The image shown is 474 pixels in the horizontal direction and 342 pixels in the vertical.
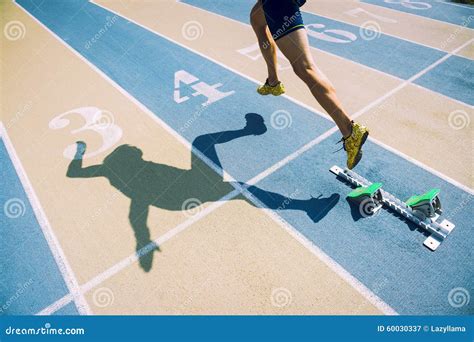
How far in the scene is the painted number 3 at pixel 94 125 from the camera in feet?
16.7

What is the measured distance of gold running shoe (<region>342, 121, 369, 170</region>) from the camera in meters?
3.77

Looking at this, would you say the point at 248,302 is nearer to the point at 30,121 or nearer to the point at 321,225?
the point at 321,225

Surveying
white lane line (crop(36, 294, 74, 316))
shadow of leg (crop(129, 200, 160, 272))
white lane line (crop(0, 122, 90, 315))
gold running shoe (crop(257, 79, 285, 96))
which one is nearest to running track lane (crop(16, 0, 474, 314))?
gold running shoe (crop(257, 79, 285, 96))

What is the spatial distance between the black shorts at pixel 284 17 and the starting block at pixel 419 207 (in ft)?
6.63

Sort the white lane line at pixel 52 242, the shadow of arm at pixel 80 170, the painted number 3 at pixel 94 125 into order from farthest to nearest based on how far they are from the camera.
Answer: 1. the painted number 3 at pixel 94 125
2. the shadow of arm at pixel 80 170
3. the white lane line at pixel 52 242

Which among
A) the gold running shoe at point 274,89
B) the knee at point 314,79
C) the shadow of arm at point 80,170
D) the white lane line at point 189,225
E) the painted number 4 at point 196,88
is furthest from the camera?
the painted number 4 at point 196,88

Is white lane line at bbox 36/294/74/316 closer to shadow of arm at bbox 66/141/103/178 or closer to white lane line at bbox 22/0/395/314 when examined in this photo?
white lane line at bbox 22/0/395/314

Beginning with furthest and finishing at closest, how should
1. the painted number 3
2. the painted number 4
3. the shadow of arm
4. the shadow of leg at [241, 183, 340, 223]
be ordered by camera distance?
the painted number 4 < the painted number 3 < the shadow of arm < the shadow of leg at [241, 183, 340, 223]

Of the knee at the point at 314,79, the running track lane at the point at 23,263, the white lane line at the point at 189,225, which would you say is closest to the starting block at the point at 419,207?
the white lane line at the point at 189,225

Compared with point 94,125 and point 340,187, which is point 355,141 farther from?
point 94,125

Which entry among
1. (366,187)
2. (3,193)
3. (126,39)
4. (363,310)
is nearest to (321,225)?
(366,187)

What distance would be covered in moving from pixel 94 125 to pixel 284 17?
3.56m

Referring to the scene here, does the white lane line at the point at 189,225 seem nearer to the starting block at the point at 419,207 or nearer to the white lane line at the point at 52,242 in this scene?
the white lane line at the point at 52,242

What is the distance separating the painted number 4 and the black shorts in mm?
2332
